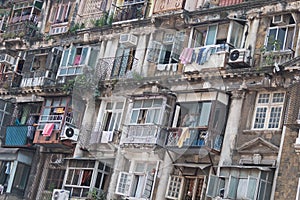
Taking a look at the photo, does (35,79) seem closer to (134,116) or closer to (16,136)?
(16,136)

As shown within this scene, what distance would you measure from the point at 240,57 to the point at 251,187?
540cm

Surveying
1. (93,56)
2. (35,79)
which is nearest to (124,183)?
(93,56)

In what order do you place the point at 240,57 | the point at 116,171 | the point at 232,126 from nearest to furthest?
1. the point at 232,126
2. the point at 240,57
3. the point at 116,171

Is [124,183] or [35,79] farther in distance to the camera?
[35,79]

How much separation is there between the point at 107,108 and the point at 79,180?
144 inches

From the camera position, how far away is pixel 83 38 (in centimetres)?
3725

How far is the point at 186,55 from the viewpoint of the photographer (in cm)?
3109

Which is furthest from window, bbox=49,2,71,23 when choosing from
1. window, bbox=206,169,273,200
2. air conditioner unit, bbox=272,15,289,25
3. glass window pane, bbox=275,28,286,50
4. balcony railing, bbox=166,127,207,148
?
window, bbox=206,169,273,200

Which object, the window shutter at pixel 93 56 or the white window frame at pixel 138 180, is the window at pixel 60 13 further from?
the white window frame at pixel 138 180

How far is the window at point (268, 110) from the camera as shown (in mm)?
27609

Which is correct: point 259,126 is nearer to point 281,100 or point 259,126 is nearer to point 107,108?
point 281,100

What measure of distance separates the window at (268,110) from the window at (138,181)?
505 cm

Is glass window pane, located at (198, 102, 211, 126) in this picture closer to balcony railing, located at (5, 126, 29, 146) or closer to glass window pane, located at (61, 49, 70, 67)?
glass window pane, located at (61, 49, 70, 67)

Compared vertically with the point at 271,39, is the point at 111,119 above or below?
below
